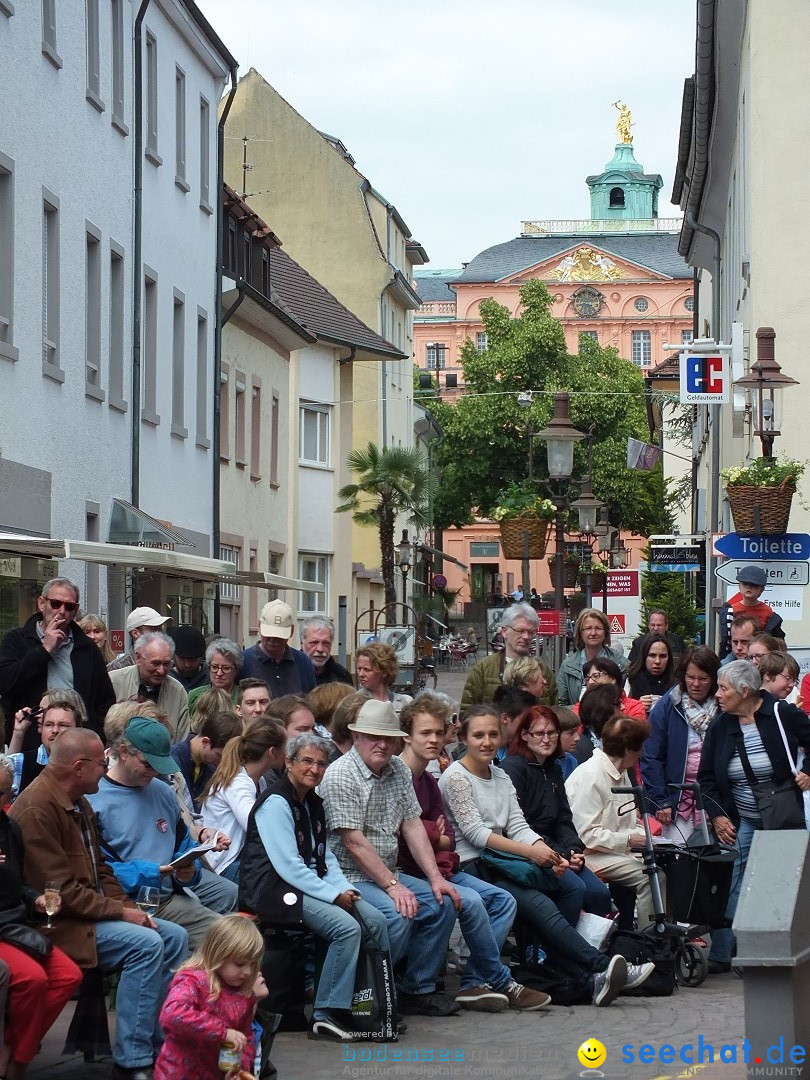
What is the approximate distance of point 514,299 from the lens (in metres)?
124

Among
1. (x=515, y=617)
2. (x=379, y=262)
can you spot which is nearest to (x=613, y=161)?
(x=379, y=262)

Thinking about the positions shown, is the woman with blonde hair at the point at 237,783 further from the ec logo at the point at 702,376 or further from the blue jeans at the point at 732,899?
the ec logo at the point at 702,376

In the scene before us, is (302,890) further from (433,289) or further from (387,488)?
(433,289)

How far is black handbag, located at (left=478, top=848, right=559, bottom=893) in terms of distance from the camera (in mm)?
10328

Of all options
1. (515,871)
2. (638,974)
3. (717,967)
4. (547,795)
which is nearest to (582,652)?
(717,967)

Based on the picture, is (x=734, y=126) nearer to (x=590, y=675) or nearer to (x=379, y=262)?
(x=590, y=675)

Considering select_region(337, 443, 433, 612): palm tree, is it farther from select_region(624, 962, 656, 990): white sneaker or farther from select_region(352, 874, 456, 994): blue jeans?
select_region(352, 874, 456, 994): blue jeans

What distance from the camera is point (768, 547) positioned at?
16734 millimetres

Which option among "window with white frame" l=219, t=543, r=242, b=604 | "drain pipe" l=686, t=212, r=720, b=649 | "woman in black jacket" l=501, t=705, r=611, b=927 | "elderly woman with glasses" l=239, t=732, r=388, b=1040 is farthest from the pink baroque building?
"elderly woman with glasses" l=239, t=732, r=388, b=1040

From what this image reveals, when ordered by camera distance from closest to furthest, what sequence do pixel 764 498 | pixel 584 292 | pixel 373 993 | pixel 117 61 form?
pixel 373 993
pixel 764 498
pixel 117 61
pixel 584 292

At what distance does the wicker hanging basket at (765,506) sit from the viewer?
54.6 ft

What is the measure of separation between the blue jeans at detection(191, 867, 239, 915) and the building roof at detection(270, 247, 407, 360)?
Result: 35570 millimetres

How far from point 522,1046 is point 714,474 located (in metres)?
19.6

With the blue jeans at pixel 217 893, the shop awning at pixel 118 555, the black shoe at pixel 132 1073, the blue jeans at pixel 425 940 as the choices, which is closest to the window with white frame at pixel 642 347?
the shop awning at pixel 118 555
